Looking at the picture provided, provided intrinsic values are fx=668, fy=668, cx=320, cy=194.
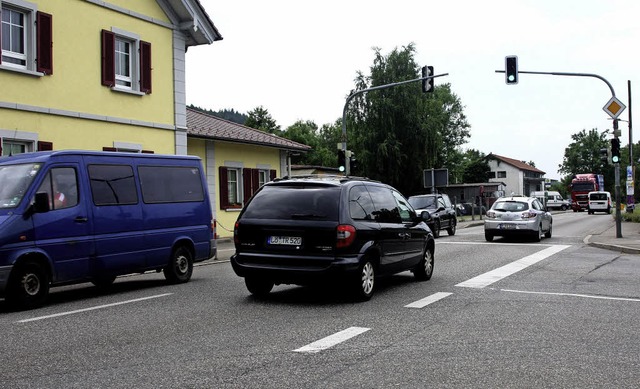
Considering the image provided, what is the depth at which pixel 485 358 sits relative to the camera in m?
5.82

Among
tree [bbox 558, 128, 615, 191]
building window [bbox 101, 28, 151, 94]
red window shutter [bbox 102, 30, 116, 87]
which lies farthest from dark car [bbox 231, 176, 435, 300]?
tree [bbox 558, 128, 615, 191]

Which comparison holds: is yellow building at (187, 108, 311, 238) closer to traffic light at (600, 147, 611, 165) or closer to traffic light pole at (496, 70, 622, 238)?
traffic light pole at (496, 70, 622, 238)

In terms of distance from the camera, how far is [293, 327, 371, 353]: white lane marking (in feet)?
20.1

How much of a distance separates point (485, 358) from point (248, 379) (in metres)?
2.11

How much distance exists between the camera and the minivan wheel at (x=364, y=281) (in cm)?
895

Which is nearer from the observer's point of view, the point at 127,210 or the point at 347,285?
the point at 347,285

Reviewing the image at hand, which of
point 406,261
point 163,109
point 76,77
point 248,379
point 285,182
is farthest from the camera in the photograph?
point 163,109

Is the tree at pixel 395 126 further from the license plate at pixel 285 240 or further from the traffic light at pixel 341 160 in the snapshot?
the license plate at pixel 285 240

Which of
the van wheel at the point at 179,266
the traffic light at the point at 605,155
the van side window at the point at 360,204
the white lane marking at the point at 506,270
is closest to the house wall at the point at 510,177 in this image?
the traffic light at the point at 605,155

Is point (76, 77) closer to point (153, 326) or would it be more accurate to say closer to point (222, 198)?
point (222, 198)

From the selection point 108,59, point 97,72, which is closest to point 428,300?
point 97,72

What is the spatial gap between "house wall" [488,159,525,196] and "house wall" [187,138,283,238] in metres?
95.7

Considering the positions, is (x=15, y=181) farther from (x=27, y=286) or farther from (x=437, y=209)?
(x=437, y=209)

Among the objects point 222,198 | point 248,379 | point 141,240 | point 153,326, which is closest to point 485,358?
point 248,379
